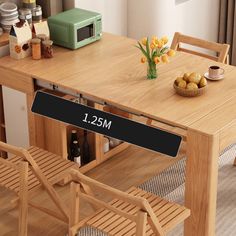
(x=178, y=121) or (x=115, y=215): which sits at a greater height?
(x=178, y=121)

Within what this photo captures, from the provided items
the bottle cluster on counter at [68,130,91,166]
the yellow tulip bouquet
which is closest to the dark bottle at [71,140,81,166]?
the bottle cluster on counter at [68,130,91,166]

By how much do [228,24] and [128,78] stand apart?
8.06ft

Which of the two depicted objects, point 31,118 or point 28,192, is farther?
point 31,118

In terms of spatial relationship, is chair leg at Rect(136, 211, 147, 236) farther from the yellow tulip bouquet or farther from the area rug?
the yellow tulip bouquet

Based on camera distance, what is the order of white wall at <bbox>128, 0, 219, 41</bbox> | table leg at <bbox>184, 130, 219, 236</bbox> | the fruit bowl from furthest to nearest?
white wall at <bbox>128, 0, 219, 41</bbox>
the fruit bowl
table leg at <bbox>184, 130, 219, 236</bbox>

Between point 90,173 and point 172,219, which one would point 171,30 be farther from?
point 172,219

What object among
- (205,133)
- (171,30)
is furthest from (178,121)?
(171,30)

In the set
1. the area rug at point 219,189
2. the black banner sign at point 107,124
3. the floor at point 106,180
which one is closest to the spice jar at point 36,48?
the black banner sign at point 107,124

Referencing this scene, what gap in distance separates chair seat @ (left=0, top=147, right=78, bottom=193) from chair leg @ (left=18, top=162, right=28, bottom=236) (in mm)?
81

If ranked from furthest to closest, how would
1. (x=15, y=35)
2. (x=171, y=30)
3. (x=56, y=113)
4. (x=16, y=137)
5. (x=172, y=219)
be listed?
(x=171, y=30) < (x=16, y=137) < (x=15, y=35) < (x=56, y=113) < (x=172, y=219)

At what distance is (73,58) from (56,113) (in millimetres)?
719

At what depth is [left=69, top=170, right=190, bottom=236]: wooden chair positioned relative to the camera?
4.20 meters

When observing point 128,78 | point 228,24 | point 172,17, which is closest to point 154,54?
point 128,78

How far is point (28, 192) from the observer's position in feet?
15.8
